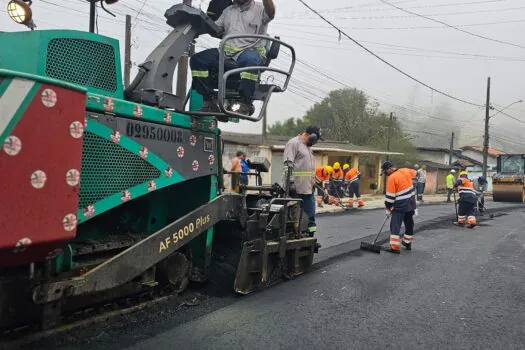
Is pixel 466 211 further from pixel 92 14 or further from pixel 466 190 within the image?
pixel 92 14

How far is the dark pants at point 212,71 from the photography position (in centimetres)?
424

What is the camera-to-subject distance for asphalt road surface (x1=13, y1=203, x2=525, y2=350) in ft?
11.3

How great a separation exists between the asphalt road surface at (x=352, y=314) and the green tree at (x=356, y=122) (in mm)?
34455

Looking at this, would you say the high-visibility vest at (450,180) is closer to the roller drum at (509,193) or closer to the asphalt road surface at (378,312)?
the roller drum at (509,193)

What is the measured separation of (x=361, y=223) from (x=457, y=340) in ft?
25.0

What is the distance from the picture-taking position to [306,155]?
624cm

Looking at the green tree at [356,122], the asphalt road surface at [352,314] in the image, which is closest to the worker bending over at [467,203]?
the asphalt road surface at [352,314]

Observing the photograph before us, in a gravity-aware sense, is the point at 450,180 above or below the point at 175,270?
above

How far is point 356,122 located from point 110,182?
4161cm

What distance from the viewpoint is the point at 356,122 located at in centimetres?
4341

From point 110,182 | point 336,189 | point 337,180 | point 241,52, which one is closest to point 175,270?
point 110,182

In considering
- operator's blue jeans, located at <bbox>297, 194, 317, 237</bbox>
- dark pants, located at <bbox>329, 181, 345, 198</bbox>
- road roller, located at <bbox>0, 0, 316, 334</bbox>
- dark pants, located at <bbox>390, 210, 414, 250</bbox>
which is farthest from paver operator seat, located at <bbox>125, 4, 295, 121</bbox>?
dark pants, located at <bbox>329, 181, 345, 198</bbox>

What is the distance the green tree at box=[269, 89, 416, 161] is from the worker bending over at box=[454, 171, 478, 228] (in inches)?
1102

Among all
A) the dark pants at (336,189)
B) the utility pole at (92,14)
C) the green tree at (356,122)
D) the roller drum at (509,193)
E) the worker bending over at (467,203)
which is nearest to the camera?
the utility pole at (92,14)
